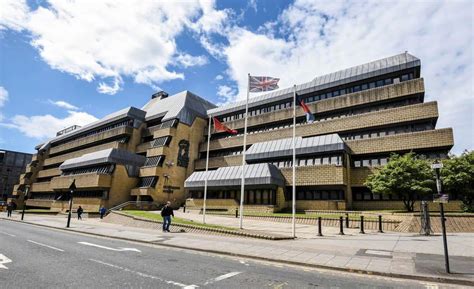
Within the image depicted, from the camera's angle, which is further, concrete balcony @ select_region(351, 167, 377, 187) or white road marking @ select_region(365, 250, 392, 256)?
concrete balcony @ select_region(351, 167, 377, 187)

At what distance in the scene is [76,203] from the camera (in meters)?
47.8

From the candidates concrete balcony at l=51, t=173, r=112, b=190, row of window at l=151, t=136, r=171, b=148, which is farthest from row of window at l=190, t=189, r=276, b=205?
concrete balcony at l=51, t=173, r=112, b=190

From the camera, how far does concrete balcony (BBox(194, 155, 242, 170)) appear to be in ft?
148

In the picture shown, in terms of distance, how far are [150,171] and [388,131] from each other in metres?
34.1

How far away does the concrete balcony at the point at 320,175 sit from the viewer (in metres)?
30.8

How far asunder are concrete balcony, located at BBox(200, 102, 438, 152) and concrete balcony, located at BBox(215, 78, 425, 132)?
2131 mm

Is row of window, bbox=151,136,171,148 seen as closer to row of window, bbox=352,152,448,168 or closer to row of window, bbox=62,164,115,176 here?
row of window, bbox=62,164,115,176

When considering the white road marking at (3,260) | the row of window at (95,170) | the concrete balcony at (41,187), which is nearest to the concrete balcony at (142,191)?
the row of window at (95,170)

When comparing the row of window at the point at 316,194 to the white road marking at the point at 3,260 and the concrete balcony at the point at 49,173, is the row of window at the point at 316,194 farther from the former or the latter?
the concrete balcony at the point at 49,173

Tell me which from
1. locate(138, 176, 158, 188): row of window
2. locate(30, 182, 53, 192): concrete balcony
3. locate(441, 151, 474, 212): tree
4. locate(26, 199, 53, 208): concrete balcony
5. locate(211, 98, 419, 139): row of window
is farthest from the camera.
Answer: locate(30, 182, 53, 192): concrete balcony

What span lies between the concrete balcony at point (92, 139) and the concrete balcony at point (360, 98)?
84.8ft

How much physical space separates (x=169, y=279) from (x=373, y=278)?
5.29m

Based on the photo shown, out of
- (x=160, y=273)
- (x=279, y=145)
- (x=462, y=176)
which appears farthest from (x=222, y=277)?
(x=279, y=145)

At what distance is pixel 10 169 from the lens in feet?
328
